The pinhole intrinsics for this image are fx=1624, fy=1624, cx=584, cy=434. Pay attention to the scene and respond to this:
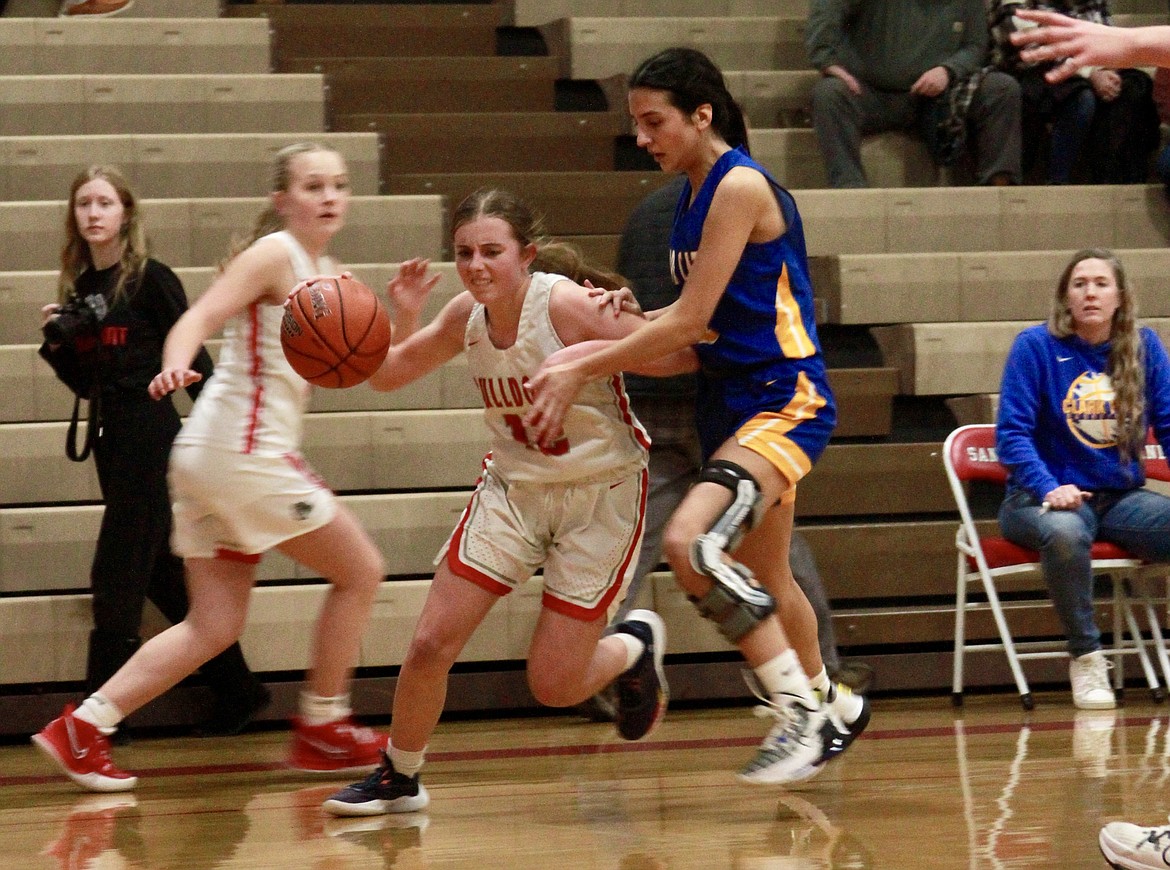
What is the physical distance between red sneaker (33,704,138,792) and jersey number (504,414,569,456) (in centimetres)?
129

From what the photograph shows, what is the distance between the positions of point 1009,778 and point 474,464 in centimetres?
231

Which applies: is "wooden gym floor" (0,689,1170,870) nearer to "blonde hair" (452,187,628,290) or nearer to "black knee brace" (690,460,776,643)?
"black knee brace" (690,460,776,643)

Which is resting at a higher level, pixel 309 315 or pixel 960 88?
pixel 960 88

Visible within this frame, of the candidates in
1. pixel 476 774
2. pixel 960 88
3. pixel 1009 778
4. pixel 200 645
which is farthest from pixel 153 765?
pixel 960 88

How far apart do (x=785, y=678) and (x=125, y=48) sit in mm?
4813

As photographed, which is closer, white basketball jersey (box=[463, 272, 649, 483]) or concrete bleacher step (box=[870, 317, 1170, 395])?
white basketball jersey (box=[463, 272, 649, 483])

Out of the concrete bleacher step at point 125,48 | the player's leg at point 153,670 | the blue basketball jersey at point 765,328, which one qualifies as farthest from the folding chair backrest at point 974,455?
the concrete bleacher step at point 125,48

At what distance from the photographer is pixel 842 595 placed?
534cm

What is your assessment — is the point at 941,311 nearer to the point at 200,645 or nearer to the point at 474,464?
the point at 474,464

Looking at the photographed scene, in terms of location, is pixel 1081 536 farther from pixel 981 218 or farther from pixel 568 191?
pixel 568 191

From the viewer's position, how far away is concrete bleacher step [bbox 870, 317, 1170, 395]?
5863 millimetres

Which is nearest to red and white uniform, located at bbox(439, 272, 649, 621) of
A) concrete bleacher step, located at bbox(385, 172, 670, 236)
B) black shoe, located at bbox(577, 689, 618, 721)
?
black shoe, located at bbox(577, 689, 618, 721)

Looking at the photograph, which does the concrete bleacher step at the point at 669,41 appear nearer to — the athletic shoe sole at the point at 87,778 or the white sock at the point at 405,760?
the athletic shoe sole at the point at 87,778

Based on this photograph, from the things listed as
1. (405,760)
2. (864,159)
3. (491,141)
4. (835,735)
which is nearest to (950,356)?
(864,159)
